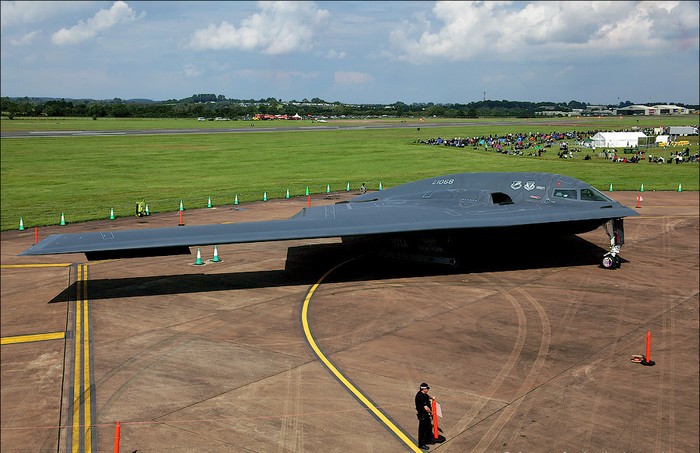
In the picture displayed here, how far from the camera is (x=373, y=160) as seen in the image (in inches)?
2640

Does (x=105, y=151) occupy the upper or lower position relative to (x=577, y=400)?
upper

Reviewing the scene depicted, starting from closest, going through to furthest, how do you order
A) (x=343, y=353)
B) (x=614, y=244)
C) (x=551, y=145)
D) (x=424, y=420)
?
(x=424, y=420)
(x=343, y=353)
(x=614, y=244)
(x=551, y=145)

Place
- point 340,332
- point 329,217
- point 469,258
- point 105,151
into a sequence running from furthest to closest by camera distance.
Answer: point 105,151 < point 469,258 < point 329,217 < point 340,332

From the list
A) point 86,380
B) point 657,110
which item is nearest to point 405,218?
point 86,380

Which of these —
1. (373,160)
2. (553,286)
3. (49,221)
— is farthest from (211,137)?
(553,286)

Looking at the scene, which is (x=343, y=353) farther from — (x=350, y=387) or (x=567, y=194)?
(x=567, y=194)

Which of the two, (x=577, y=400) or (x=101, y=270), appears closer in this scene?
(x=577, y=400)

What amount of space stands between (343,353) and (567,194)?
13159mm

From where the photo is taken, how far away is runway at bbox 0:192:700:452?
1037 cm

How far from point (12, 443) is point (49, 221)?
23.8 m

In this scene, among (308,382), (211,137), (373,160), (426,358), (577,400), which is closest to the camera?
(577,400)

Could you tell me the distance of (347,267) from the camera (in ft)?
74.1

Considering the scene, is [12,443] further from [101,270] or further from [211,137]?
[211,137]

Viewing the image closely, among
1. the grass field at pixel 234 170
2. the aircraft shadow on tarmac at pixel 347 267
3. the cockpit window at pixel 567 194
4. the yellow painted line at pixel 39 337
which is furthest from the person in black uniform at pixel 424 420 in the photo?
the grass field at pixel 234 170
